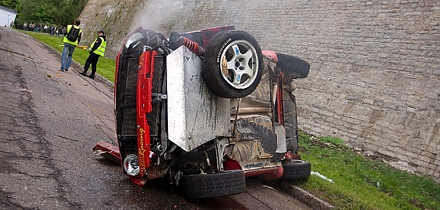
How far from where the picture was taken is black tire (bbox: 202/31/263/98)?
12.6ft

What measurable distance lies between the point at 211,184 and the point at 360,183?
4124mm

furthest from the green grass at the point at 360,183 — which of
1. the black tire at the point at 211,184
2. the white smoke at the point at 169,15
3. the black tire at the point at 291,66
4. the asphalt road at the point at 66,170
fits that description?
the white smoke at the point at 169,15

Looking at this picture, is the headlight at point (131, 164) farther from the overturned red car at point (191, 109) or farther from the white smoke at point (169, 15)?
the white smoke at point (169, 15)

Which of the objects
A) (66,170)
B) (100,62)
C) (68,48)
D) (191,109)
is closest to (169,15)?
(100,62)

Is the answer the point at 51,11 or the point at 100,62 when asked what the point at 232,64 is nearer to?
the point at 100,62

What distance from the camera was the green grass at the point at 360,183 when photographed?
19.0 ft

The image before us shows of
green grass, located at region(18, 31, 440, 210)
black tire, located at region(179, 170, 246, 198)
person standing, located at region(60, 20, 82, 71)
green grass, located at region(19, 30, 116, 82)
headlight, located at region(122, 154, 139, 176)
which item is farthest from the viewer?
green grass, located at region(19, 30, 116, 82)

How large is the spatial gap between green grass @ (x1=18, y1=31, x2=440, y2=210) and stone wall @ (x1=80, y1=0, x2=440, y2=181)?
0.44 metres

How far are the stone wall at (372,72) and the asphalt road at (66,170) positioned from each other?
3872mm

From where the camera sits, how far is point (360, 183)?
23.7 feet

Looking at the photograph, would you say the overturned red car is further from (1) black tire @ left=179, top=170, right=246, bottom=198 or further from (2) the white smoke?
(2) the white smoke

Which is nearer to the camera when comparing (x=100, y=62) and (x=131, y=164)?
(x=131, y=164)

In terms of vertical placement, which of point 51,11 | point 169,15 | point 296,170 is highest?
point 51,11

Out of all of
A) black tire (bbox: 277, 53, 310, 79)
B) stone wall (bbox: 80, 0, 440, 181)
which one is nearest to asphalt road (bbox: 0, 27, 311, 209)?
black tire (bbox: 277, 53, 310, 79)
